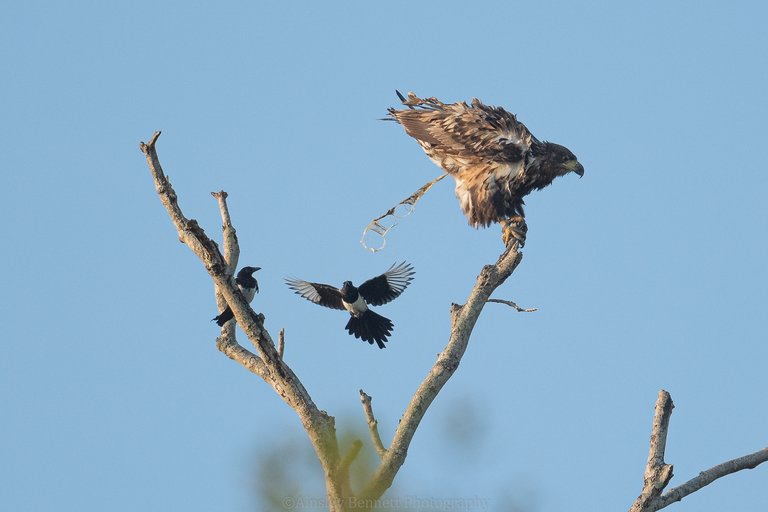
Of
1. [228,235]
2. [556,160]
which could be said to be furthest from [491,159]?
[228,235]

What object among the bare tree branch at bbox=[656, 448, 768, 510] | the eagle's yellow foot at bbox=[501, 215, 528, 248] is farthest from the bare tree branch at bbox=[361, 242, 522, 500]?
the eagle's yellow foot at bbox=[501, 215, 528, 248]

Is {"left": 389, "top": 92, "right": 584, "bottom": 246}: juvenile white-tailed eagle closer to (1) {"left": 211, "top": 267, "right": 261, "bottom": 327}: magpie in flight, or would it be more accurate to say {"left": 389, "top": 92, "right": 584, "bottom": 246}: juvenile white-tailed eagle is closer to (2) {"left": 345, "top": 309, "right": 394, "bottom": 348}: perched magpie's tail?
(2) {"left": 345, "top": 309, "right": 394, "bottom": 348}: perched magpie's tail

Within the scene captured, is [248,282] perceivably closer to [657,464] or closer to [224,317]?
[224,317]

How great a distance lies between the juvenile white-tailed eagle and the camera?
10055mm

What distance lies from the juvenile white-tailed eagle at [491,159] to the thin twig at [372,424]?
11.9 ft

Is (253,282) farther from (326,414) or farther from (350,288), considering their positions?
(326,414)

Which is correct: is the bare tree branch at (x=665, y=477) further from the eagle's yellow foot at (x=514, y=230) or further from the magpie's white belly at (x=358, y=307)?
the magpie's white belly at (x=358, y=307)

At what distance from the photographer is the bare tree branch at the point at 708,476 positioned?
598 centimetres

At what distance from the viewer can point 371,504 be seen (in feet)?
16.8

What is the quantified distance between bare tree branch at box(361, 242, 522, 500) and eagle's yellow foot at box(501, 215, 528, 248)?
2028mm

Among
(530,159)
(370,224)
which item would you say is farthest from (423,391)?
(530,159)

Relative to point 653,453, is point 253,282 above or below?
above

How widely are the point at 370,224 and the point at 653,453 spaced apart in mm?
3748

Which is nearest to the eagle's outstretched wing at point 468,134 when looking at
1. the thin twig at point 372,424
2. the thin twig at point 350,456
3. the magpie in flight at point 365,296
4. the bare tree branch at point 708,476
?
the magpie in flight at point 365,296
